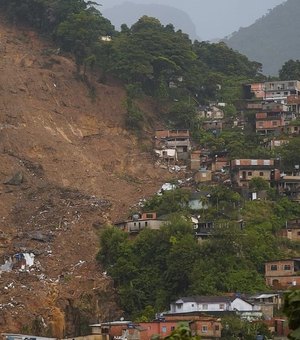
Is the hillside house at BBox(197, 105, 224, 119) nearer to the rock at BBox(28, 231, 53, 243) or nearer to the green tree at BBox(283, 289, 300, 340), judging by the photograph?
the rock at BBox(28, 231, 53, 243)

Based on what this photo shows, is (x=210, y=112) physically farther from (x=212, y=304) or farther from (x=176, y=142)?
(x=212, y=304)

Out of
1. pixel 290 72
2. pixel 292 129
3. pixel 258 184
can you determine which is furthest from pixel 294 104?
pixel 258 184

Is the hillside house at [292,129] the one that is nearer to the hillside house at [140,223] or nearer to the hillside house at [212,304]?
the hillside house at [140,223]

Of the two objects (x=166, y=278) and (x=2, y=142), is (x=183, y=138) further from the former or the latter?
(x=166, y=278)

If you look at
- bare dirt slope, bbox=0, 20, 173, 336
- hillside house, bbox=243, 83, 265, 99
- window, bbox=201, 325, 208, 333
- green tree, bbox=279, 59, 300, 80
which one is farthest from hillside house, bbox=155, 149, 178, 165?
window, bbox=201, 325, 208, 333

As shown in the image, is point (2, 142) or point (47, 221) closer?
point (47, 221)

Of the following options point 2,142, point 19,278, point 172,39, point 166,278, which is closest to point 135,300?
point 166,278
